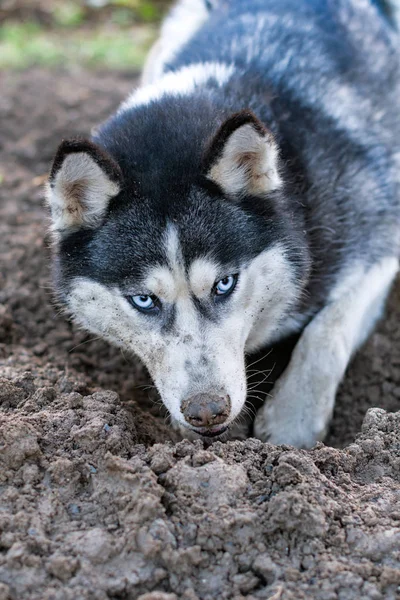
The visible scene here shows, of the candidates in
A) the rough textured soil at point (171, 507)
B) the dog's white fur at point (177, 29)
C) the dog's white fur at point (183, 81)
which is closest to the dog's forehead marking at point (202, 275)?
A: the rough textured soil at point (171, 507)

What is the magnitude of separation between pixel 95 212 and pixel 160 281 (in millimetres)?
444

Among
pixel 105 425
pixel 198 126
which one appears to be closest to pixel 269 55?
pixel 198 126

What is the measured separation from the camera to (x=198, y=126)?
3.37m

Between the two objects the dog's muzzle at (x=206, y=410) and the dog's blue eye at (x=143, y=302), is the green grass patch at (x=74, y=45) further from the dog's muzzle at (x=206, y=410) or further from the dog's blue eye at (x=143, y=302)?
the dog's muzzle at (x=206, y=410)

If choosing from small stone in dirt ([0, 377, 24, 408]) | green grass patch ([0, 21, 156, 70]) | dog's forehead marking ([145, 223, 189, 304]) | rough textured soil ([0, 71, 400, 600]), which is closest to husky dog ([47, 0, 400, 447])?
dog's forehead marking ([145, 223, 189, 304])

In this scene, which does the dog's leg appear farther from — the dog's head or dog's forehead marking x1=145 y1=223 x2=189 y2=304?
dog's forehead marking x1=145 y1=223 x2=189 y2=304

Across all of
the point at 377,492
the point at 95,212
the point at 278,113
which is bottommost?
the point at 377,492

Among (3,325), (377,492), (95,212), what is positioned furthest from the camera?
(3,325)

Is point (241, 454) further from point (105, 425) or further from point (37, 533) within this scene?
point (37, 533)

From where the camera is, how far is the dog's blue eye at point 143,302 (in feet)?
10.5

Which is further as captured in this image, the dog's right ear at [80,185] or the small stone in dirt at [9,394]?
the small stone in dirt at [9,394]

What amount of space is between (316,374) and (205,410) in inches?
36.6

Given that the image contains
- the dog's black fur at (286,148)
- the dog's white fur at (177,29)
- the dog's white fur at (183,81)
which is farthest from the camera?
the dog's white fur at (177,29)

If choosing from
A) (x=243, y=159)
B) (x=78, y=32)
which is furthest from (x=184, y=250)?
(x=78, y=32)
